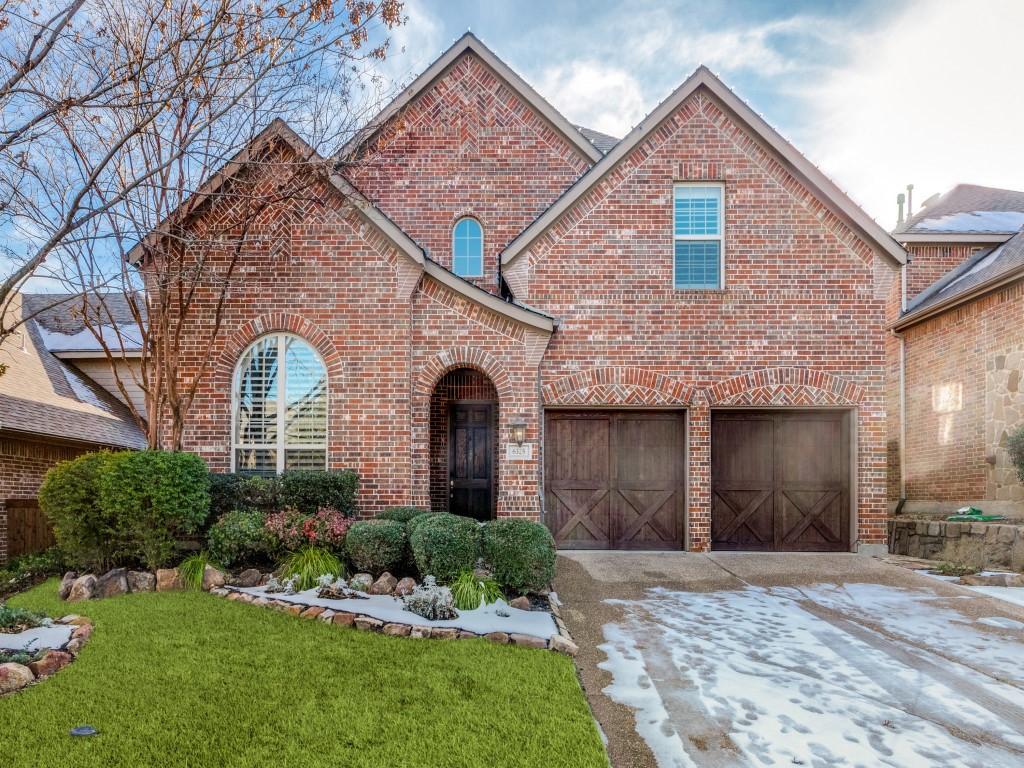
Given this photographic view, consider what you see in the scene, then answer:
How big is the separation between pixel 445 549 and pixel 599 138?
11608 millimetres

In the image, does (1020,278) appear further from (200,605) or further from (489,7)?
(200,605)

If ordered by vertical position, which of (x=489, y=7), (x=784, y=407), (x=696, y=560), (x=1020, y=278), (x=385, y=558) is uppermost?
(x=489, y=7)

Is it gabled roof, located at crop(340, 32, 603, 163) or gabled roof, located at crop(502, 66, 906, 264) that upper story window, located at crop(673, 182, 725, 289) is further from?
gabled roof, located at crop(340, 32, 603, 163)

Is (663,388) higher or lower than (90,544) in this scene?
higher

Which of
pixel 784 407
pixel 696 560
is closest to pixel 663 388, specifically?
pixel 784 407

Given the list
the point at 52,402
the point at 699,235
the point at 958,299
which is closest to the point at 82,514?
the point at 52,402

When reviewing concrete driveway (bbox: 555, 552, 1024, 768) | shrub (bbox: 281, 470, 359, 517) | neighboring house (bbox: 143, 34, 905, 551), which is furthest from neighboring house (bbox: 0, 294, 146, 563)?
concrete driveway (bbox: 555, 552, 1024, 768)

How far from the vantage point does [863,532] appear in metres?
10.3

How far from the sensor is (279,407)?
9.66 m

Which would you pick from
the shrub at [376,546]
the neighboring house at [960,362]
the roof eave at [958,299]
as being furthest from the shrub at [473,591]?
the roof eave at [958,299]

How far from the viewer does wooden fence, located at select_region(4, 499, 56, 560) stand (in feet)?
34.1

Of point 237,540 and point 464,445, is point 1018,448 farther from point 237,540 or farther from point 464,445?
point 237,540

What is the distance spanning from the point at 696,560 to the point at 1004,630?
3975 millimetres

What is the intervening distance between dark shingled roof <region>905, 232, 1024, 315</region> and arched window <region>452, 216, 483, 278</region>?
29.4ft
